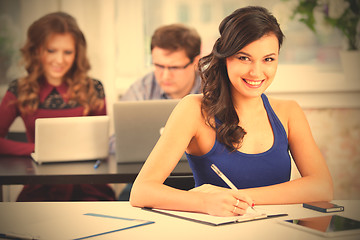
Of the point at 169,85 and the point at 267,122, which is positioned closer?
the point at 267,122

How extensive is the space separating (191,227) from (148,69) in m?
2.81

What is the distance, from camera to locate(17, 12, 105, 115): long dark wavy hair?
3186mm

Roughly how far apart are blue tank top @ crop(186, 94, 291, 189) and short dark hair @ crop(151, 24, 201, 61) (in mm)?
1696

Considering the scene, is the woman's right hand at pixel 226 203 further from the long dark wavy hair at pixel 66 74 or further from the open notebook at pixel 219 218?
the long dark wavy hair at pixel 66 74

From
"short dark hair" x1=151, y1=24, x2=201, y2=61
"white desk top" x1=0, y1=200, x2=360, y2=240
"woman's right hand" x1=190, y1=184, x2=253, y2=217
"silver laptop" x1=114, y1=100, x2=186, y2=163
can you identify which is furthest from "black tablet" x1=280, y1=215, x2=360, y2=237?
"short dark hair" x1=151, y1=24, x2=201, y2=61

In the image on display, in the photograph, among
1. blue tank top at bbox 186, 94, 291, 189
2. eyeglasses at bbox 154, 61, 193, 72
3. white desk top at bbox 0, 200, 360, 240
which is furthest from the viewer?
eyeglasses at bbox 154, 61, 193, 72

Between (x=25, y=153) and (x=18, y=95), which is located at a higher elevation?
(x=18, y=95)

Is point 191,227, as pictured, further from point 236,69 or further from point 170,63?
point 170,63

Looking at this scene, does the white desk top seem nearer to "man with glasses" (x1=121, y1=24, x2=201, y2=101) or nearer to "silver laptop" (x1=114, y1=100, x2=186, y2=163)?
"silver laptop" (x1=114, y1=100, x2=186, y2=163)

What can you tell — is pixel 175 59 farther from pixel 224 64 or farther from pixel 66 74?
pixel 224 64

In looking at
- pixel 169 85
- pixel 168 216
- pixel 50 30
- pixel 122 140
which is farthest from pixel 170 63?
pixel 168 216

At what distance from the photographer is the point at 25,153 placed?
8.70 ft

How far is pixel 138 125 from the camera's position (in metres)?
2.40

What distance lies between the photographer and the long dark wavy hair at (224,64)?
1614mm
